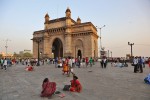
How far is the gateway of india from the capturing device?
1735 inches

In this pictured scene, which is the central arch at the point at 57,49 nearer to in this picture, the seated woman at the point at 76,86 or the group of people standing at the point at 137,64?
the group of people standing at the point at 137,64

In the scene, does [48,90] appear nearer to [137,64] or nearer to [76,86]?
[76,86]

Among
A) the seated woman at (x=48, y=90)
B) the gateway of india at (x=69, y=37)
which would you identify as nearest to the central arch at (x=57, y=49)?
the gateway of india at (x=69, y=37)

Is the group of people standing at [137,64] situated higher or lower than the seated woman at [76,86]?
higher

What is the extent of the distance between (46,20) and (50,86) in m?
46.7

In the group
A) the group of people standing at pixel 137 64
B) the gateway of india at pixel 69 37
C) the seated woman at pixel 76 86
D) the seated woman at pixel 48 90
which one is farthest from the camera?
the gateway of india at pixel 69 37

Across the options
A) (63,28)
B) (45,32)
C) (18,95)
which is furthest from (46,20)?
(18,95)

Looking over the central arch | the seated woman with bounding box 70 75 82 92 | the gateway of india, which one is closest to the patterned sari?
the seated woman with bounding box 70 75 82 92

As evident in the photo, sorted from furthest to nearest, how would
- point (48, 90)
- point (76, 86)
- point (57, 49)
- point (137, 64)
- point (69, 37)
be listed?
point (57, 49) < point (69, 37) < point (137, 64) < point (76, 86) < point (48, 90)

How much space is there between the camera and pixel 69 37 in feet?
150

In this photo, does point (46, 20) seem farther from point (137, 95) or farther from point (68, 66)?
point (137, 95)

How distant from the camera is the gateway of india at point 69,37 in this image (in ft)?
145

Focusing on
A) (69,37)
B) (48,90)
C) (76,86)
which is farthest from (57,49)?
(48,90)

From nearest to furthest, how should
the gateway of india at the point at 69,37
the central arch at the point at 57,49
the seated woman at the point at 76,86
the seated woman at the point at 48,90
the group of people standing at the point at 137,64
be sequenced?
the seated woman at the point at 48,90, the seated woman at the point at 76,86, the group of people standing at the point at 137,64, the gateway of india at the point at 69,37, the central arch at the point at 57,49
